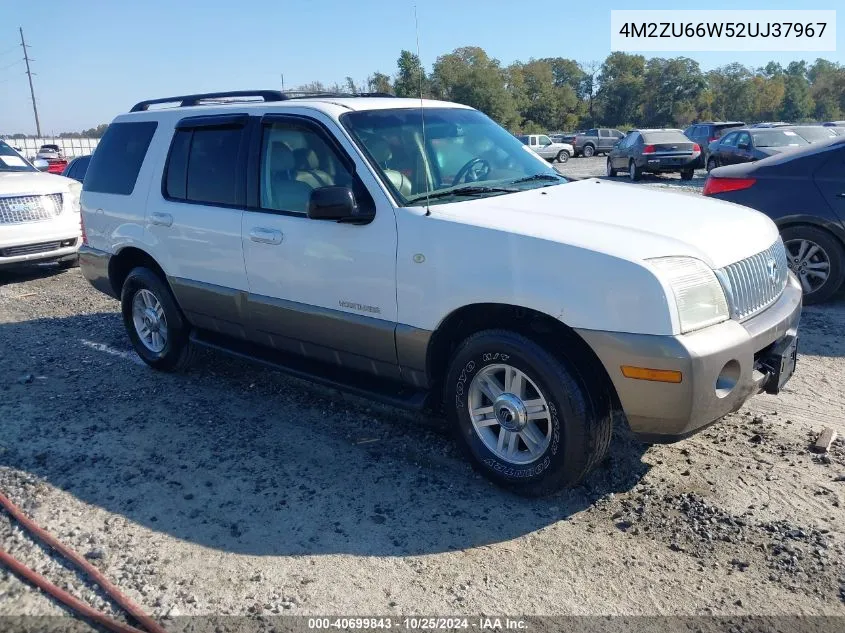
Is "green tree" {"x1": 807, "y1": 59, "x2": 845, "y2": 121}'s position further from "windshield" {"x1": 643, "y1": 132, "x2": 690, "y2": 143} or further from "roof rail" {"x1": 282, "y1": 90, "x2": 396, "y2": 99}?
"roof rail" {"x1": 282, "y1": 90, "x2": 396, "y2": 99}

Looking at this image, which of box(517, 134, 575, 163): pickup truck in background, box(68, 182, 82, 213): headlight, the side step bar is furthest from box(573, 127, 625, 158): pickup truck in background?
the side step bar

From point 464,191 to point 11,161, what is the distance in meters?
9.36

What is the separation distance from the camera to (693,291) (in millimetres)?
3238

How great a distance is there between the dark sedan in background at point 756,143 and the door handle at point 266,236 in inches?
585

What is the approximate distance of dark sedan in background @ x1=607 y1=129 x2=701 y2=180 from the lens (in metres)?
21.9

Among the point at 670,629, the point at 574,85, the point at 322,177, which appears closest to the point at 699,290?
the point at 670,629

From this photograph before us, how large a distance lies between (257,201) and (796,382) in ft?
13.1

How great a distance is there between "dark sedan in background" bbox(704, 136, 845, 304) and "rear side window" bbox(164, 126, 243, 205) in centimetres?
507

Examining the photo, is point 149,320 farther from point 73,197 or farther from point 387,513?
point 73,197

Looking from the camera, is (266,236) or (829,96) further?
(829,96)

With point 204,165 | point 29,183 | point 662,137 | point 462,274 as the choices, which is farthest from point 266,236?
point 662,137

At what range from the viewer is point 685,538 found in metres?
3.36

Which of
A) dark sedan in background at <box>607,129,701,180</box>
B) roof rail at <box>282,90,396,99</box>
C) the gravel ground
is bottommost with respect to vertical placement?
the gravel ground

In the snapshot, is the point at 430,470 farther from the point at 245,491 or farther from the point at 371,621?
the point at 371,621
